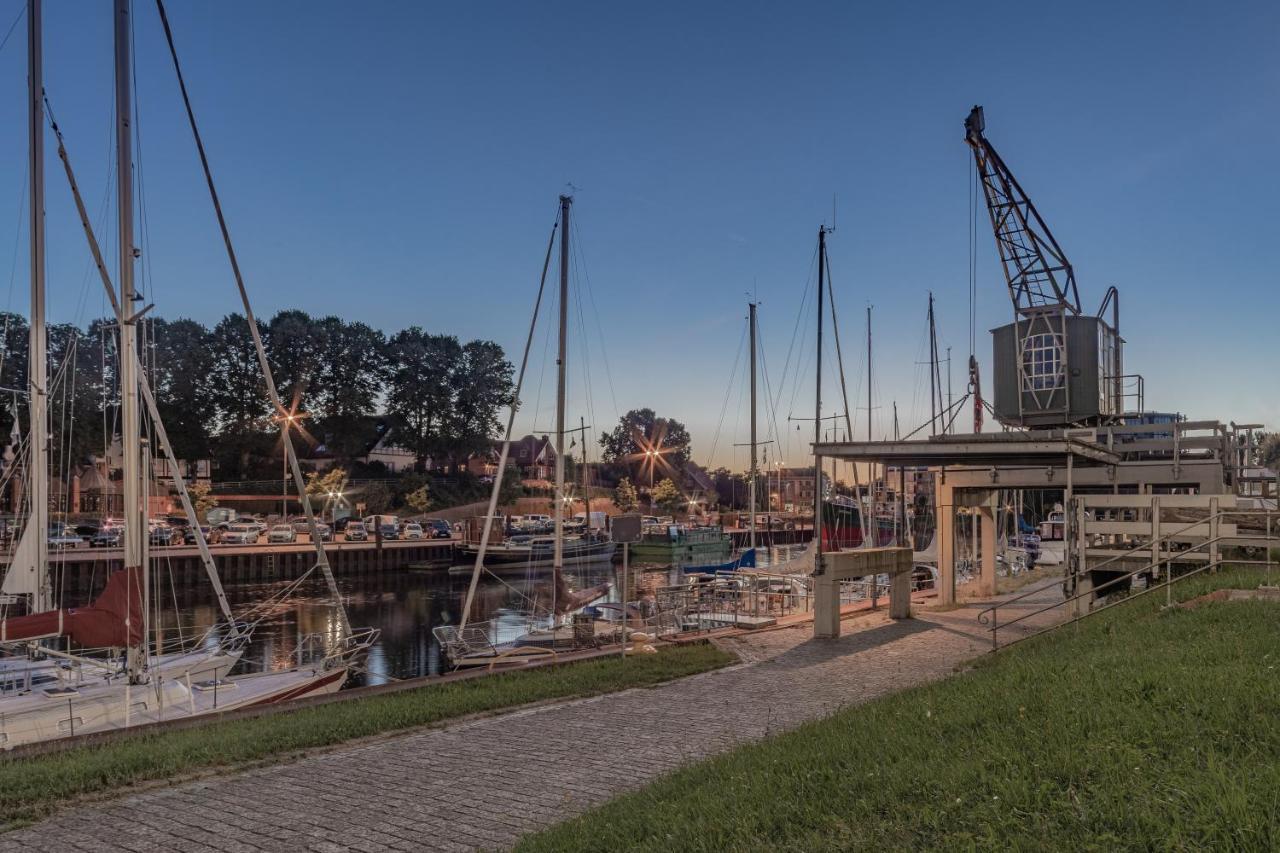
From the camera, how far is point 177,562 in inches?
2178

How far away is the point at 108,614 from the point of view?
48.8 ft

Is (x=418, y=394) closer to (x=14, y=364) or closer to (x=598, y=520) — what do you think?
(x=598, y=520)

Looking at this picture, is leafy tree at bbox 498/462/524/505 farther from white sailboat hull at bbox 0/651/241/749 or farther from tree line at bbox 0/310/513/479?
white sailboat hull at bbox 0/651/241/749

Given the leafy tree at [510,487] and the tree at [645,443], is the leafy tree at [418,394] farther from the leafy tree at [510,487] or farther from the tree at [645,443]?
the tree at [645,443]

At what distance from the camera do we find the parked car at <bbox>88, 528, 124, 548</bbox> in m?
57.4

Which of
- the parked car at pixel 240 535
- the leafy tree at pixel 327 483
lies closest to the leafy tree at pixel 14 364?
the parked car at pixel 240 535

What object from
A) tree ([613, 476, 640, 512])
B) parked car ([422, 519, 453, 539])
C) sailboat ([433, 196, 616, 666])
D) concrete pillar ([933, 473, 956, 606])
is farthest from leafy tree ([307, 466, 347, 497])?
concrete pillar ([933, 473, 956, 606])

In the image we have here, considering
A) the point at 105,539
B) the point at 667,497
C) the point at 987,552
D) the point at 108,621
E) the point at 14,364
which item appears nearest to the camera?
the point at 108,621

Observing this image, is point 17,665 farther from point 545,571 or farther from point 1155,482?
point 545,571

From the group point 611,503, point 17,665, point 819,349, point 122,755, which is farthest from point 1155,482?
point 611,503

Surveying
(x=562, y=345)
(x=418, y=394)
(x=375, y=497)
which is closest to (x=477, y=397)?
(x=418, y=394)

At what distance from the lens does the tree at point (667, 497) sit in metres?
126

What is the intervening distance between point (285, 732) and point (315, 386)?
90162 mm

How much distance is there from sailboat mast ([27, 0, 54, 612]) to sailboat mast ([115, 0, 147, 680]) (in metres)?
3.11
